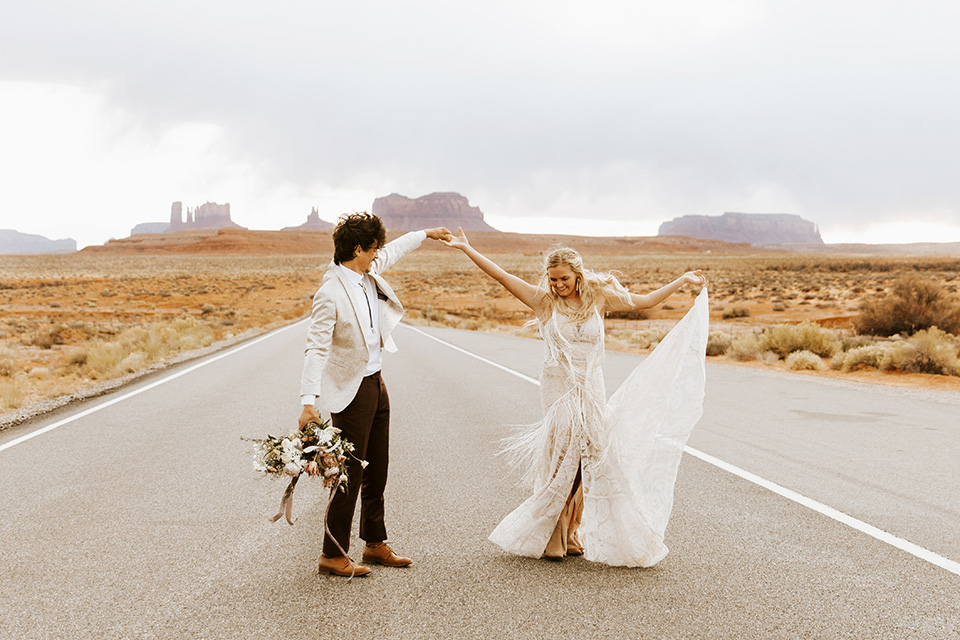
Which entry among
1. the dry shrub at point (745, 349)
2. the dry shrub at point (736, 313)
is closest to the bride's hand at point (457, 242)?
the dry shrub at point (745, 349)

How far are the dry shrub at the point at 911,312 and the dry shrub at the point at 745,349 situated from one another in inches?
274

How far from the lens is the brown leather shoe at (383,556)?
169 inches

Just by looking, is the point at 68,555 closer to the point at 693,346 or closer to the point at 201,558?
the point at 201,558

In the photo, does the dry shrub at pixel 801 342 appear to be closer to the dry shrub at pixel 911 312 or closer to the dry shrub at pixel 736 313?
the dry shrub at pixel 911 312

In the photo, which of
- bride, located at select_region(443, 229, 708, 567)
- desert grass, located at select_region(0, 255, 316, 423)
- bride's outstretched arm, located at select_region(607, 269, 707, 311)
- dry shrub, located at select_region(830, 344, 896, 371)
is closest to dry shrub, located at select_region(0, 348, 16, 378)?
desert grass, located at select_region(0, 255, 316, 423)

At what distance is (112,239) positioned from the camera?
192 meters

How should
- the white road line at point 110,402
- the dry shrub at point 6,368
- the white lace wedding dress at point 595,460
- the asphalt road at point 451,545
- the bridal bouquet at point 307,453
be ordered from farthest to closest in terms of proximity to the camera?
1. the dry shrub at point 6,368
2. the white road line at point 110,402
3. the white lace wedding dress at point 595,460
4. the bridal bouquet at point 307,453
5. the asphalt road at point 451,545

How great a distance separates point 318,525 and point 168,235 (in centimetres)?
19891

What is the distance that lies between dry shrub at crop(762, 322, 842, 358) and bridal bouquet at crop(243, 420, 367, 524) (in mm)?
17949

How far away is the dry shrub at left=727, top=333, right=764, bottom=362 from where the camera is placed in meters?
19.8

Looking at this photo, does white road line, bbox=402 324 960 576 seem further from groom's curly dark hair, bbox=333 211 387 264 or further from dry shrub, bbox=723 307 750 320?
dry shrub, bbox=723 307 750 320

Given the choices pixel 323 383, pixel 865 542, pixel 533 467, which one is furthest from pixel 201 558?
pixel 865 542

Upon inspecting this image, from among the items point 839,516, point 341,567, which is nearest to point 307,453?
point 341,567

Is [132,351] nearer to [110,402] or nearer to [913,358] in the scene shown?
[110,402]
